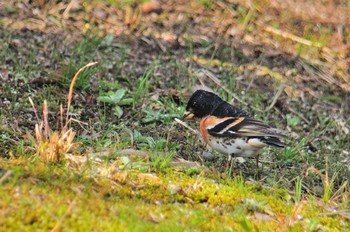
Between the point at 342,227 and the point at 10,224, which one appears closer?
the point at 10,224

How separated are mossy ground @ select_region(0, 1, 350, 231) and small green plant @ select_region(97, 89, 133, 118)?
1cm

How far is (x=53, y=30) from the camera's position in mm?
6711

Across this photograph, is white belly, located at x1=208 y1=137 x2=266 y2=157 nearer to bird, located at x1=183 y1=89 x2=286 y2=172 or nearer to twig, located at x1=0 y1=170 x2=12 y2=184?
bird, located at x1=183 y1=89 x2=286 y2=172

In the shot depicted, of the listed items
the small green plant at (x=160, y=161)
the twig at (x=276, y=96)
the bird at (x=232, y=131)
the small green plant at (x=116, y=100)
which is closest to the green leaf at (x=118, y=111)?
the small green plant at (x=116, y=100)

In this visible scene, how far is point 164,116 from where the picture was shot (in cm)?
534

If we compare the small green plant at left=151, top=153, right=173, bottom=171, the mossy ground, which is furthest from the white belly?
the small green plant at left=151, top=153, right=173, bottom=171

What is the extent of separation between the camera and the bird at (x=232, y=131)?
14.8ft

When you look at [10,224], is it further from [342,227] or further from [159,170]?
[342,227]

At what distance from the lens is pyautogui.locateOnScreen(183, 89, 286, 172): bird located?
4504 millimetres

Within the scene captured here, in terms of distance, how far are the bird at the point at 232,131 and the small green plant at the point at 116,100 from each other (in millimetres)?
818

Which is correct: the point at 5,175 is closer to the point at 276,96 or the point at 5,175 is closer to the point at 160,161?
the point at 160,161

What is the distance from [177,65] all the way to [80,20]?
1.41 meters

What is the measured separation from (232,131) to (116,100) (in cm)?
130

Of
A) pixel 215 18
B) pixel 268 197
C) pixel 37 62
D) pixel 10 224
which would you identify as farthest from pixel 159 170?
Result: pixel 215 18
